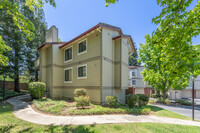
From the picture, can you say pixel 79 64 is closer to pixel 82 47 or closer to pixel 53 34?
pixel 82 47

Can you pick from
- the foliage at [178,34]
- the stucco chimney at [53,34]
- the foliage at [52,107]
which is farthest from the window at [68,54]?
the foliage at [178,34]

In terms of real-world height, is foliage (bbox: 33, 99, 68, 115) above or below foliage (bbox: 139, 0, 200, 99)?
below

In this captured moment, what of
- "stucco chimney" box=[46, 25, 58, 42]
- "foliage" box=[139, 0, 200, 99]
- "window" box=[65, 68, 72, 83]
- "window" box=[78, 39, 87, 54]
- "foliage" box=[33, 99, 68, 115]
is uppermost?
"stucco chimney" box=[46, 25, 58, 42]

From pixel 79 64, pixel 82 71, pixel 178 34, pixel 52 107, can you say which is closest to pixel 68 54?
pixel 79 64

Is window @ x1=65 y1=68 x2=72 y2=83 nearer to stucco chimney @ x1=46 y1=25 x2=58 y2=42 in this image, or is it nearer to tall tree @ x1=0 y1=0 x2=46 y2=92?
stucco chimney @ x1=46 y1=25 x2=58 y2=42

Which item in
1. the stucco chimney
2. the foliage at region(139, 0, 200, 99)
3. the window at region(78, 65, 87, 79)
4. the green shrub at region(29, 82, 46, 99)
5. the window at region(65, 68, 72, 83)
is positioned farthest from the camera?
the stucco chimney

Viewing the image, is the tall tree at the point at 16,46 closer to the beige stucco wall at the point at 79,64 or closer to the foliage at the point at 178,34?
the beige stucco wall at the point at 79,64

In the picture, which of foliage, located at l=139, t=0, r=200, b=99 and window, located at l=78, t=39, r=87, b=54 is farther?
window, located at l=78, t=39, r=87, b=54

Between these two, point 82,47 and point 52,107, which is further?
point 82,47

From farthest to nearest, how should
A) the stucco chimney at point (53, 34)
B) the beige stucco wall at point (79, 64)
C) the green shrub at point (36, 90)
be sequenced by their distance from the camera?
the stucco chimney at point (53, 34) < the green shrub at point (36, 90) < the beige stucco wall at point (79, 64)

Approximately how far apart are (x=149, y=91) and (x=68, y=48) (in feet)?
77.5

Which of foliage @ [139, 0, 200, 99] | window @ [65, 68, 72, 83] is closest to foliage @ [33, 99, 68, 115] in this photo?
window @ [65, 68, 72, 83]

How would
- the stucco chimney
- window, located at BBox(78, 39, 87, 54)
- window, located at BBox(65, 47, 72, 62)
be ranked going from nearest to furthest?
window, located at BBox(78, 39, 87, 54), window, located at BBox(65, 47, 72, 62), the stucco chimney

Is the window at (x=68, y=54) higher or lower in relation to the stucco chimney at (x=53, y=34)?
lower
